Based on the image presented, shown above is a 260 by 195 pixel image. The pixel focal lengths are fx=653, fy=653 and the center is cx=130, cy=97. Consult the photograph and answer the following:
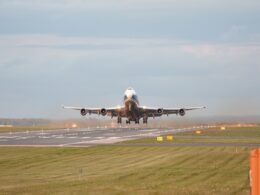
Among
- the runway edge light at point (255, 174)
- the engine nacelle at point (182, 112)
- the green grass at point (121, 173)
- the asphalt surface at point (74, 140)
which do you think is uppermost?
the engine nacelle at point (182, 112)

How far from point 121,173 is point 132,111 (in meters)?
73.7

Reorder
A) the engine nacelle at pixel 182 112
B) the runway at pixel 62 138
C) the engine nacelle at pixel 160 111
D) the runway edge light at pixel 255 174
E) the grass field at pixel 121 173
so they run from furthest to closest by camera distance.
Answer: the engine nacelle at pixel 182 112 < the engine nacelle at pixel 160 111 < the runway at pixel 62 138 < the grass field at pixel 121 173 < the runway edge light at pixel 255 174

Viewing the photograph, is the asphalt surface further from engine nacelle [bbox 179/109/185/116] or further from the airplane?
engine nacelle [bbox 179/109/185/116]

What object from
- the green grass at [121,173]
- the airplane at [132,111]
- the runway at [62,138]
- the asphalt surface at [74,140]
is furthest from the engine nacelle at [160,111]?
the green grass at [121,173]

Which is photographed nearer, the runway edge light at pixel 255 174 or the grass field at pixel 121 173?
the runway edge light at pixel 255 174

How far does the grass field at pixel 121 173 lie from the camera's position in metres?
26.7

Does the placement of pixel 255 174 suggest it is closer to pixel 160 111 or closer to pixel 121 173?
pixel 121 173

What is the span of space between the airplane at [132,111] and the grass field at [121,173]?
53.7 m

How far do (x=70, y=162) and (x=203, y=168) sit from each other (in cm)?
1096

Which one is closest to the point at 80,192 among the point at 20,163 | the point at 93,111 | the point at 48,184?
the point at 48,184

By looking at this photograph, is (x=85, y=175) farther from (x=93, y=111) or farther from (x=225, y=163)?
(x=93, y=111)

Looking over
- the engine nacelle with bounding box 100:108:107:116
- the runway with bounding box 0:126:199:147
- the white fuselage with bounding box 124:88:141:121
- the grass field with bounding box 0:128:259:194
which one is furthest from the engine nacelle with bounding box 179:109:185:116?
the grass field with bounding box 0:128:259:194

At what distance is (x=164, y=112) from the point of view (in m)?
122

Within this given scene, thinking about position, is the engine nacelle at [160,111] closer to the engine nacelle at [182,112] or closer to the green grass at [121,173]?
the engine nacelle at [182,112]
